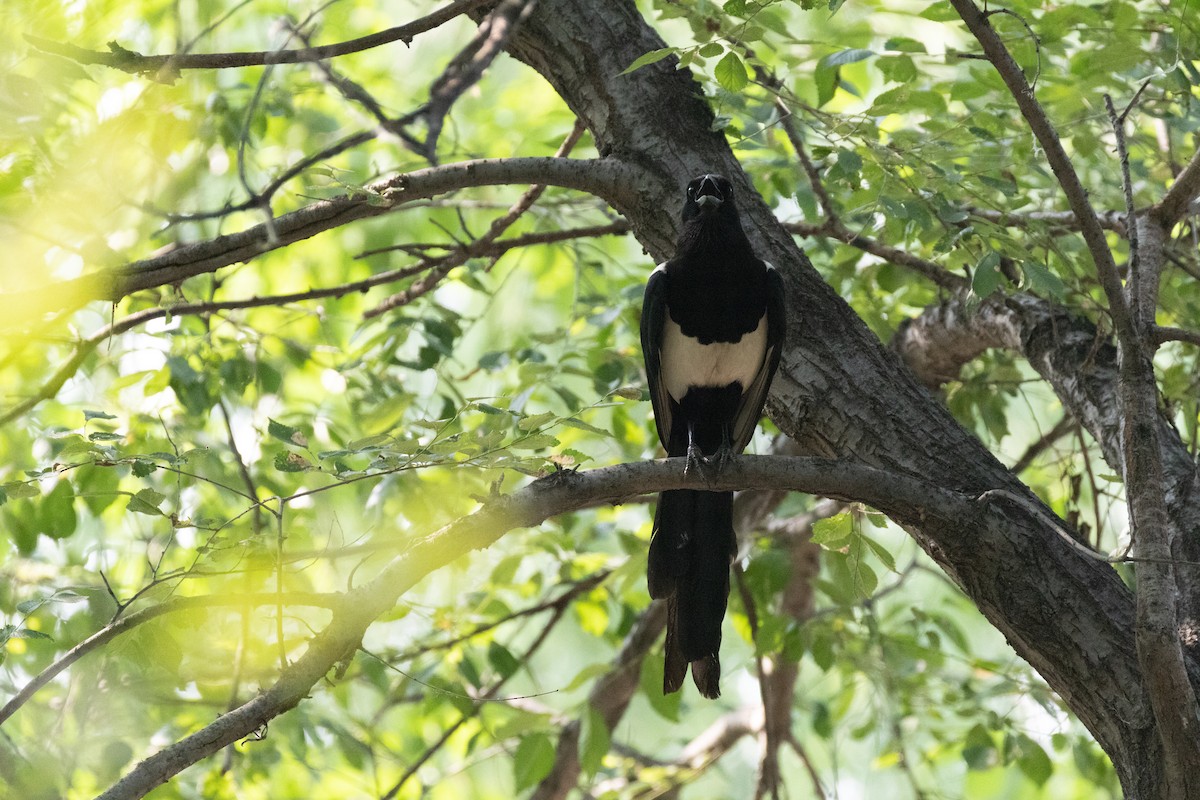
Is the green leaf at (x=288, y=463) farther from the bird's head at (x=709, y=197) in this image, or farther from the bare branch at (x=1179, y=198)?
the bare branch at (x=1179, y=198)

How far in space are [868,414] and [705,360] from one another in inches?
42.2

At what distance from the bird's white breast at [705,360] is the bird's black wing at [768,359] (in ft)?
0.16

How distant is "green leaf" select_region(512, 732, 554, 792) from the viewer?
3.83m

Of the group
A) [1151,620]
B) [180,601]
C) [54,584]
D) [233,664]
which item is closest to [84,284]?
[180,601]

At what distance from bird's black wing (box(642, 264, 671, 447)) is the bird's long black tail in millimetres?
384

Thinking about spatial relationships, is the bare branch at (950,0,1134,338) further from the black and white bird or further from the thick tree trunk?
the black and white bird

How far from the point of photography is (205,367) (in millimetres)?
4062

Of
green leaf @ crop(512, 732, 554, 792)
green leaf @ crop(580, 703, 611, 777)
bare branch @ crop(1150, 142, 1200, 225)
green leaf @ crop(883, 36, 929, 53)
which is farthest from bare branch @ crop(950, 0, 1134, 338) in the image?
green leaf @ crop(512, 732, 554, 792)

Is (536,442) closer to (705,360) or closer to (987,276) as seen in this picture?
(987,276)

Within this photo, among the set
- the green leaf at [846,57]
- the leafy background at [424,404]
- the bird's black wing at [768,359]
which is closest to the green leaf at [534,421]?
the leafy background at [424,404]

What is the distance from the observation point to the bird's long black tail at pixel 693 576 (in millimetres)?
3080

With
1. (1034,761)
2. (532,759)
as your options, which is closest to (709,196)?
(532,759)

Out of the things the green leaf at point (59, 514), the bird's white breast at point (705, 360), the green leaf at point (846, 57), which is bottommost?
the green leaf at point (59, 514)

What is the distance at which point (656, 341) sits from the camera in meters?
3.57
